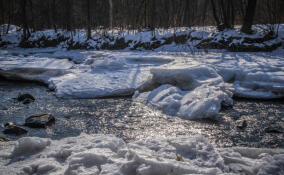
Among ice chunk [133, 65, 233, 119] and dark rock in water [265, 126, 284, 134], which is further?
ice chunk [133, 65, 233, 119]

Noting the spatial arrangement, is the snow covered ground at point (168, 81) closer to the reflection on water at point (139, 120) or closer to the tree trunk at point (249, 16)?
the reflection on water at point (139, 120)

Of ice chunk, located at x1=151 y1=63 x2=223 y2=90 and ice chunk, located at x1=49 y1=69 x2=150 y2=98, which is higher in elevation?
ice chunk, located at x1=151 y1=63 x2=223 y2=90

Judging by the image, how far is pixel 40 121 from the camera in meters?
2.91

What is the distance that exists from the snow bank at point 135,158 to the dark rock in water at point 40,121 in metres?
0.63

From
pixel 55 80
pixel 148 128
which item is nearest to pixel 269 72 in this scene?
pixel 148 128

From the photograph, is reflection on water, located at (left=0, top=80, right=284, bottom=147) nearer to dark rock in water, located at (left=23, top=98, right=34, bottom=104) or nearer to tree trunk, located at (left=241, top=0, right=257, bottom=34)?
dark rock in water, located at (left=23, top=98, right=34, bottom=104)

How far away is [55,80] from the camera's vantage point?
5.21 m

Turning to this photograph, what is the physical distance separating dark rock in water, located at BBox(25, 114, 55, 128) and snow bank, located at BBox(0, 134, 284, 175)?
25.0 inches

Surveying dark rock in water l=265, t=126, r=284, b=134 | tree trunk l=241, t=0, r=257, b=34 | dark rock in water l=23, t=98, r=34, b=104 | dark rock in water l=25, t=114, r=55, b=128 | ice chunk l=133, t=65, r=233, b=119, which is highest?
tree trunk l=241, t=0, r=257, b=34

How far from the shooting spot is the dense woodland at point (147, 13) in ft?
34.4

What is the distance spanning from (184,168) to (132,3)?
13696mm

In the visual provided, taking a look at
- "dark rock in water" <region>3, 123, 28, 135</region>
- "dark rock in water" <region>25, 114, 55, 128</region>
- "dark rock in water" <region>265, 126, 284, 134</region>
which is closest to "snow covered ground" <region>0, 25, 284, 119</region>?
"dark rock in water" <region>265, 126, 284, 134</region>

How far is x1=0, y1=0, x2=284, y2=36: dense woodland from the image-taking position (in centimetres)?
1049

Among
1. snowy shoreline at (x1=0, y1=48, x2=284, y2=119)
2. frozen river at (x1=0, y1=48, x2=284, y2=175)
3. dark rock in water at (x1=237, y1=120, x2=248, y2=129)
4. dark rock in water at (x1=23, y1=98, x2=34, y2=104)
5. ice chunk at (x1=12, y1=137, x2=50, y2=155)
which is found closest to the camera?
frozen river at (x1=0, y1=48, x2=284, y2=175)
